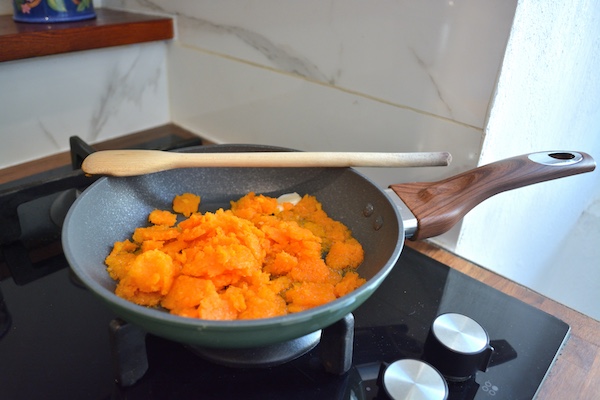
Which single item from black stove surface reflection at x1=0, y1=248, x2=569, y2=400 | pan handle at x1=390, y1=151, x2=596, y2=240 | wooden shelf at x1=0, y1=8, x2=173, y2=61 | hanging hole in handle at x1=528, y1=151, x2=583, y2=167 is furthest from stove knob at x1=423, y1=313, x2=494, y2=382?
wooden shelf at x1=0, y1=8, x2=173, y2=61

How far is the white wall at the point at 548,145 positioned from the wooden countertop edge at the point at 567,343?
2.0 inches

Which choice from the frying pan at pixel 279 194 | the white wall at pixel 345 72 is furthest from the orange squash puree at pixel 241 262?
the white wall at pixel 345 72

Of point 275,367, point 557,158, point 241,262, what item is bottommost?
point 275,367

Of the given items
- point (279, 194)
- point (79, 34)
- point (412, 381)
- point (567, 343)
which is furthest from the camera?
point (79, 34)

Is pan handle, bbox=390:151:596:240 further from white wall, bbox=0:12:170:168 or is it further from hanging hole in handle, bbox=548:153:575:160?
white wall, bbox=0:12:170:168

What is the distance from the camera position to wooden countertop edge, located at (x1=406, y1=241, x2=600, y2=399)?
57 cm

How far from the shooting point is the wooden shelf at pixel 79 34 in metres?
0.85

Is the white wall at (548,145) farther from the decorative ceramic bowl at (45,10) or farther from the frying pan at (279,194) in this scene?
the decorative ceramic bowl at (45,10)

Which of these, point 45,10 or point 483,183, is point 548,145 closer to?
point 483,183

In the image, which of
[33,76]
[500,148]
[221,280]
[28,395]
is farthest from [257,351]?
[33,76]

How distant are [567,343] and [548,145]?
361 mm

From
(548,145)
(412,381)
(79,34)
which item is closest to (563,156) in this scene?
(548,145)

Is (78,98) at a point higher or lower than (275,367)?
higher

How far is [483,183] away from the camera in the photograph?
25.4 inches
